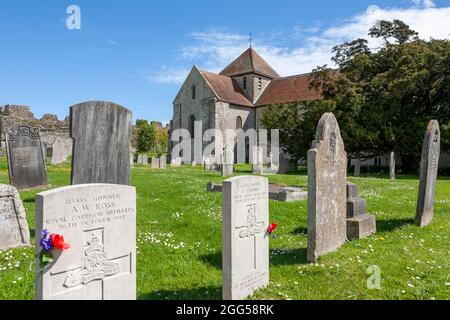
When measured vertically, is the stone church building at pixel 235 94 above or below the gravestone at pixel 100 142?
above

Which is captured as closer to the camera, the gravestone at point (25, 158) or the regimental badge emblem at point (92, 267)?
the regimental badge emblem at point (92, 267)

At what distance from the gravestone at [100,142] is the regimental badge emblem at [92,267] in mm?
3364

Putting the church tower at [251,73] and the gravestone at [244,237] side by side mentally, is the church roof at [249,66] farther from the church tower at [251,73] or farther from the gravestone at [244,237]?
the gravestone at [244,237]

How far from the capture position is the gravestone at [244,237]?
3.76m

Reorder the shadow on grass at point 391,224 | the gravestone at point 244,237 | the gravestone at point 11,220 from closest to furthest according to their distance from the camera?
the gravestone at point 244,237 < the gravestone at point 11,220 < the shadow on grass at point 391,224

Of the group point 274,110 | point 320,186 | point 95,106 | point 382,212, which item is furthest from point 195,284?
point 274,110

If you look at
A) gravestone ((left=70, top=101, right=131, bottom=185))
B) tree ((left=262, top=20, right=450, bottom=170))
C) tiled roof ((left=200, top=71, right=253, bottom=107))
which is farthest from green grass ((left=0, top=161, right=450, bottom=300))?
tiled roof ((left=200, top=71, right=253, bottom=107))

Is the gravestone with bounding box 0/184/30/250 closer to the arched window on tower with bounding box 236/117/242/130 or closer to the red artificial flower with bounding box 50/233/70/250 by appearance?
the red artificial flower with bounding box 50/233/70/250

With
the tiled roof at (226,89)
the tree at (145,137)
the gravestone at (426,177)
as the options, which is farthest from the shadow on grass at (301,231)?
the tree at (145,137)

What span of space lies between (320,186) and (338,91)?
22512 mm

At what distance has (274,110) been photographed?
30.1 metres

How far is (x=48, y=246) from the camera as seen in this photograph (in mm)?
2680

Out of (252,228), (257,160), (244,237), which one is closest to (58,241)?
(244,237)
